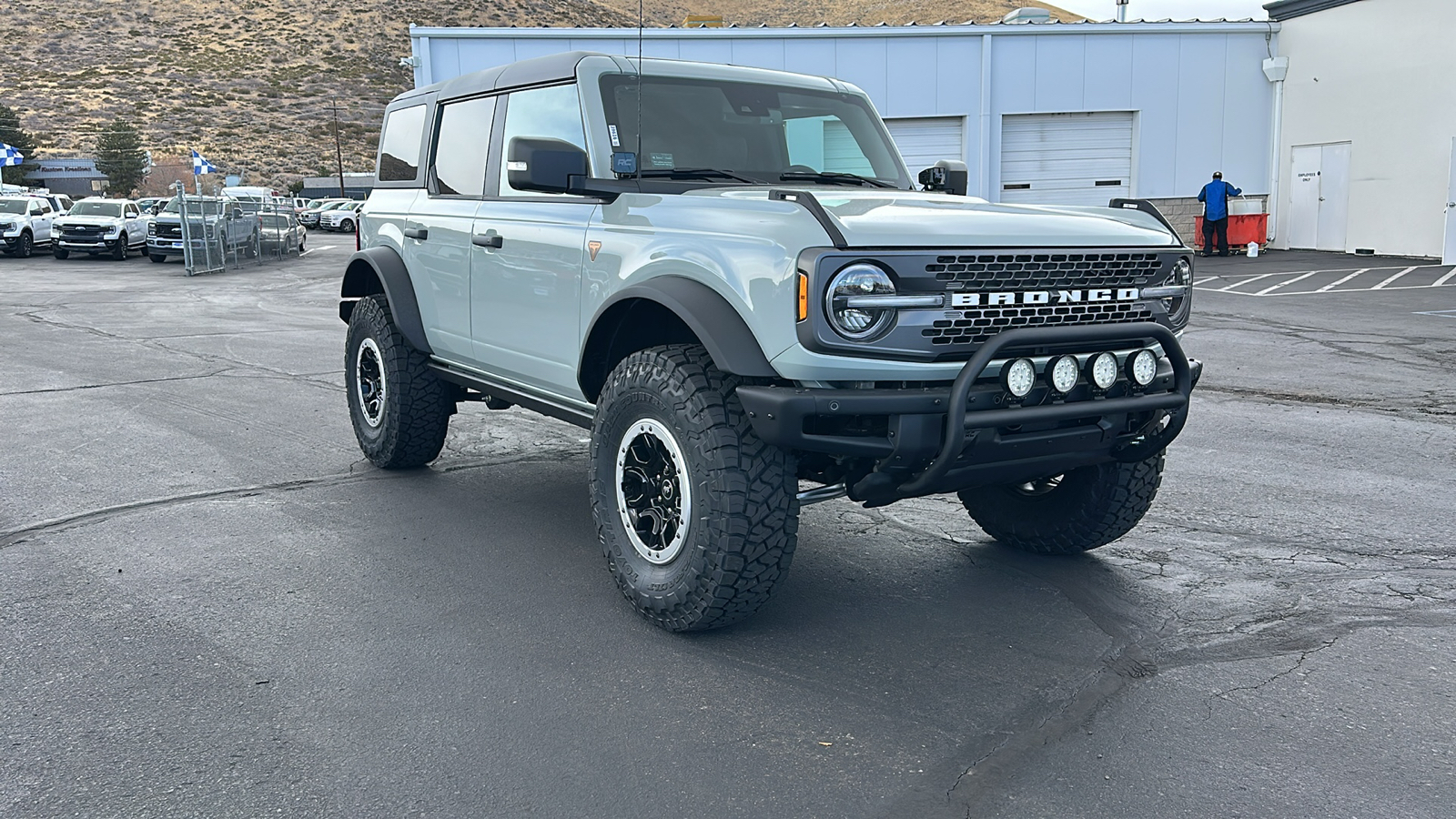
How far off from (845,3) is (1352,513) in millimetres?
164666

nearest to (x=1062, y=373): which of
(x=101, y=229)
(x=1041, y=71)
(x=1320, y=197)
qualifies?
(x=1041, y=71)

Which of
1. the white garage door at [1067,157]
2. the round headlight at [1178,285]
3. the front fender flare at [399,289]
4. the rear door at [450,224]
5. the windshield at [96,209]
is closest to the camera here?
the round headlight at [1178,285]

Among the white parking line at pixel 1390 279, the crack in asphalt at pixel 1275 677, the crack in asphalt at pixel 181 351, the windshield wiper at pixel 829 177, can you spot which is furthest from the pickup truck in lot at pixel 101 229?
the crack in asphalt at pixel 1275 677

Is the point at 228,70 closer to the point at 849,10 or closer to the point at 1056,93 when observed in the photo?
the point at 1056,93

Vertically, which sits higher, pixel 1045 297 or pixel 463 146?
pixel 463 146

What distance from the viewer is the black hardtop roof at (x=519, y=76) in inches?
203

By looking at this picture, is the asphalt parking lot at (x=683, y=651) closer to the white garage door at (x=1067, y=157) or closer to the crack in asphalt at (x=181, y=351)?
the crack in asphalt at (x=181, y=351)

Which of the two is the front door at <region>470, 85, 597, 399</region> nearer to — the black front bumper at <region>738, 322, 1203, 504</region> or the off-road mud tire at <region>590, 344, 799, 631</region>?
the off-road mud tire at <region>590, 344, 799, 631</region>

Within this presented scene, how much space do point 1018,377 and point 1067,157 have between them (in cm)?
2280

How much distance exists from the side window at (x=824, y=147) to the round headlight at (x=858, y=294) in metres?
1.70

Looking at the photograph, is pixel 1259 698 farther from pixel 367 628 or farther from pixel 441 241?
pixel 441 241

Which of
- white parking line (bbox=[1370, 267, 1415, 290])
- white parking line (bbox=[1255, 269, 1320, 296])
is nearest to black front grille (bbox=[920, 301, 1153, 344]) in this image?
white parking line (bbox=[1255, 269, 1320, 296])

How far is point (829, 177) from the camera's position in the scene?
5.29 metres

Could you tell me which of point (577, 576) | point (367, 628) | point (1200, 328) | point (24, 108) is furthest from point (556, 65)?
point (24, 108)
